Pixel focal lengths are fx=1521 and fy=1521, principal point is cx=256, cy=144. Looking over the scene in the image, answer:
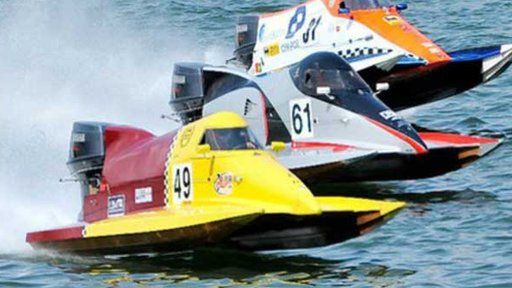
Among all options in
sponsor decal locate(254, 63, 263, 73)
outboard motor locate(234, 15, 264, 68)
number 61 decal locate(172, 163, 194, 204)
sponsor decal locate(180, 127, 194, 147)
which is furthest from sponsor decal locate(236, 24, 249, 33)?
number 61 decal locate(172, 163, 194, 204)

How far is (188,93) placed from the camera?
1591 centimetres

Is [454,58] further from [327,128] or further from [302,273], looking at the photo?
[302,273]

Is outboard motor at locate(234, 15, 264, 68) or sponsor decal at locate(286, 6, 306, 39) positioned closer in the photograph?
sponsor decal at locate(286, 6, 306, 39)

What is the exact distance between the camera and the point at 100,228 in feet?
39.7

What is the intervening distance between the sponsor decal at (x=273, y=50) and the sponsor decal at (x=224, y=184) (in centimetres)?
665

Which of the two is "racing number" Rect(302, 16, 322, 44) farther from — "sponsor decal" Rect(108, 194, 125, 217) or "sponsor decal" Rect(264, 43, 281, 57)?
"sponsor decal" Rect(108, 194, 125, 217)

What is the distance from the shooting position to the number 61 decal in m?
11.9

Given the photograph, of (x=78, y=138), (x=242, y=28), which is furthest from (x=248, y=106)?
(x=242, y=28)

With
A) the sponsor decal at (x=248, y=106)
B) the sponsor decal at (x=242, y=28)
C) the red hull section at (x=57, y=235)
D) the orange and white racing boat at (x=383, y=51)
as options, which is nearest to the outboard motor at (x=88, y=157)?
the red hull section at (x=57, y=235)

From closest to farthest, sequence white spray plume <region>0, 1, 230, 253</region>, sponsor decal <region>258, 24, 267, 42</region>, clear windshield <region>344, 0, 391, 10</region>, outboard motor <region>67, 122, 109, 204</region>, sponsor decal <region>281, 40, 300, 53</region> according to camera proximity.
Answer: outboard motor <region>67, 122, 109, 204</region>
white spray plume <region>0, 1, 230, 253</region>
clear windshield <region>344, 0, 391, 10</region>
sponsor decal <region>281, 40, 300, 53</region>
sponsor decal <region>258, 24, 267, 42</region>

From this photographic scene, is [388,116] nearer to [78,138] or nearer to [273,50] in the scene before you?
[78,138]

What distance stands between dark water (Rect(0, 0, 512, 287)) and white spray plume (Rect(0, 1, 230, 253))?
0.03m

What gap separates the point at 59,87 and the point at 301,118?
5.85 m

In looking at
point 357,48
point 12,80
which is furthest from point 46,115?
point 357,48
